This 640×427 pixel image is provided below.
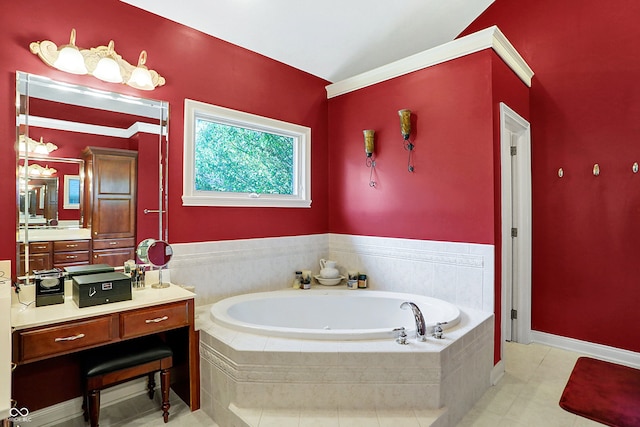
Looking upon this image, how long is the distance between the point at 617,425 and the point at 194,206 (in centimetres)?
310

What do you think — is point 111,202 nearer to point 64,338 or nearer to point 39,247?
point 39,247

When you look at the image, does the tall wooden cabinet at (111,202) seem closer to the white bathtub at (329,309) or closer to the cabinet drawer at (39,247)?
the cabinet drawer at (39,247)

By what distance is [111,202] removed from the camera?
7.40 ft

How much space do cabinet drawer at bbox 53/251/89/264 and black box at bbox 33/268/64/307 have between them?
0.18 metres

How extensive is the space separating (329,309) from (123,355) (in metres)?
1.55

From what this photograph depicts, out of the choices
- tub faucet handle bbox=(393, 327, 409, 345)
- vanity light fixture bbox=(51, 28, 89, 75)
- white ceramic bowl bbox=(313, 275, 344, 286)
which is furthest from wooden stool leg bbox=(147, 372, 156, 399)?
vanity light fixture bbox=(51, 28, 89, 75)

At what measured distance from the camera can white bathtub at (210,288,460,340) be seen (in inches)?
102

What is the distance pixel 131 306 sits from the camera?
1.85m

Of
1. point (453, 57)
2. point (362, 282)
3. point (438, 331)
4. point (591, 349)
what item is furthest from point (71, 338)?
point (591, 349)

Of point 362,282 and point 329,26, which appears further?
point 362,282

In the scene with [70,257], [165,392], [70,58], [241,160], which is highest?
[70,58]

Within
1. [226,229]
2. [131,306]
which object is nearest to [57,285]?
[131,306]

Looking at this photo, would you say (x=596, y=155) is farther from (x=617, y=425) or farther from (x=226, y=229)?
(x=226, y=229)

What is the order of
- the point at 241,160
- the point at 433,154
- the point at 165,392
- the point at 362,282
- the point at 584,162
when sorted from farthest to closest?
the point at 362,282, the point at 241,160, the point at 584,162, the point at 433,154, the point at 165,392
